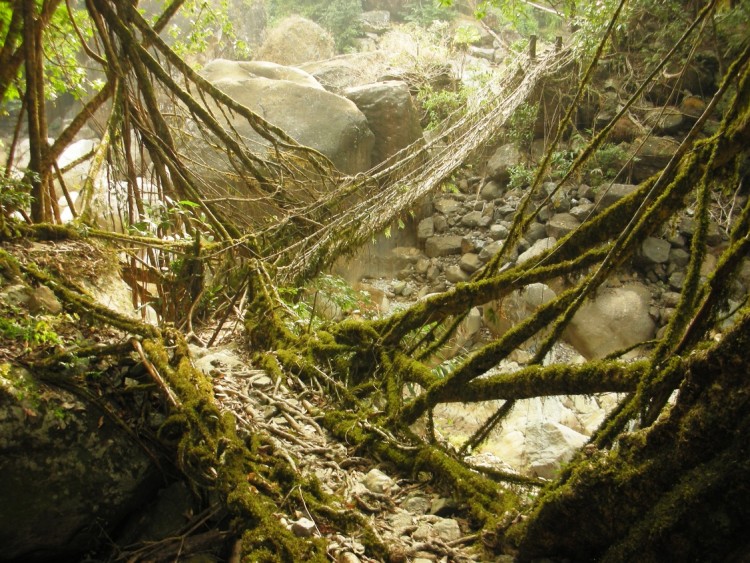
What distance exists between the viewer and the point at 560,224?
5.26 m

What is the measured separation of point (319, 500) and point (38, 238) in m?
1.69

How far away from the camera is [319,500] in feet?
3.58

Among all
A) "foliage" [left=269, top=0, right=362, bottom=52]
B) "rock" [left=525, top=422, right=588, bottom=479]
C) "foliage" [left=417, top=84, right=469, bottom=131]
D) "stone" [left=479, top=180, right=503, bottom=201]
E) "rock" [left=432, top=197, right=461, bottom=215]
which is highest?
"foliage" [left=269, top=0, right=362, bottom=52]

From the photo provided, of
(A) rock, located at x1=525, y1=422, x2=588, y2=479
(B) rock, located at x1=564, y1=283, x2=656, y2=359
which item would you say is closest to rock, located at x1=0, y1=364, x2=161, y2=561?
(A) rock, located at x1=525, y1=422, x2=588, y2=479

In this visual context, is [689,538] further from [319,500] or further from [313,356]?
[313,356]

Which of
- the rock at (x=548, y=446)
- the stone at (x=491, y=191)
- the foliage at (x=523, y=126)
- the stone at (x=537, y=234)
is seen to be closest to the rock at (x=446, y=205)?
the stone at (x=491, y=191)

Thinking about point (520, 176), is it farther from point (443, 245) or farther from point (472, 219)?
point (443, 245)

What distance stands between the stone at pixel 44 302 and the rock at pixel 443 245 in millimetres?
5033

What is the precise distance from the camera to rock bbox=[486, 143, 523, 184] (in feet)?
20.6

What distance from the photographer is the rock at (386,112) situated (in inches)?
256

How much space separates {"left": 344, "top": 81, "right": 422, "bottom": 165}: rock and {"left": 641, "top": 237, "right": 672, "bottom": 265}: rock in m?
3.44

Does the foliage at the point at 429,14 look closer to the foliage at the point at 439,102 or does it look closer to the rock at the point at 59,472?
the foliage at the point at 439,102

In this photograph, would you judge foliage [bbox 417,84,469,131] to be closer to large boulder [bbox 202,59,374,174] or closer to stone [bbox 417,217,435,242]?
large boulder [bbox 202,59,374,174]

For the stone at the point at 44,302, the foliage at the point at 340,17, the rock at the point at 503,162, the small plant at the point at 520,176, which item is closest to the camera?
the stone at the point at 44,302
